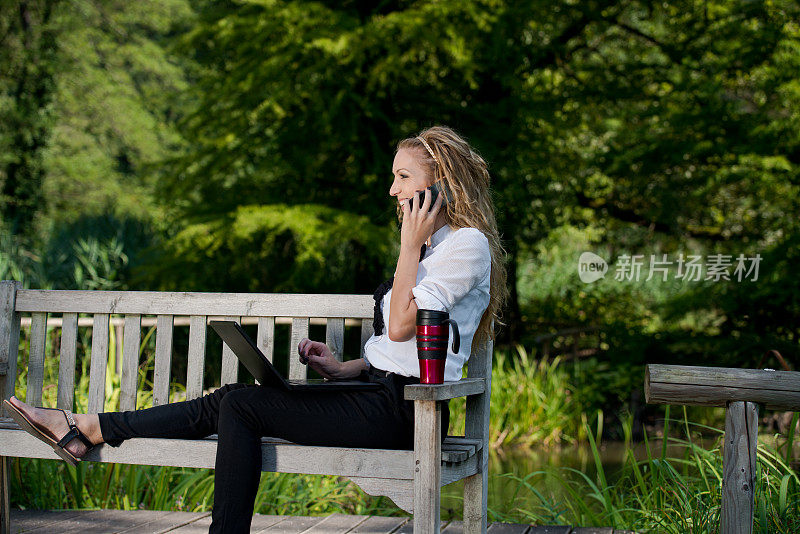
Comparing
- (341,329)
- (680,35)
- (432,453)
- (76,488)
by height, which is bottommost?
(76,488)

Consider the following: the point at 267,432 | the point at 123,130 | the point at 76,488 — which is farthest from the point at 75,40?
the point at 267,432

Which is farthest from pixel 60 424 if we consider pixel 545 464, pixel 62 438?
pixel 545 464

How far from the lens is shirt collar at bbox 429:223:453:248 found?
260cm

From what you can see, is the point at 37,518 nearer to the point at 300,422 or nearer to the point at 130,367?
the point at 130,367

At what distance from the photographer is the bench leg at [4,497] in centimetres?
305

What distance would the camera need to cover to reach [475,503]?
2734 millimetres

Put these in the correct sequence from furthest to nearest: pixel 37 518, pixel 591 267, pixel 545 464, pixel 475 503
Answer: pixel 591 267 → pixel 545 464 → pixel 37 518 → pixel 475 503

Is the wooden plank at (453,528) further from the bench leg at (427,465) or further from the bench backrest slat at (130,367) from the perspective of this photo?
the bench backrest slat at (130,367)

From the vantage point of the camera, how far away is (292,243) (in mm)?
7848

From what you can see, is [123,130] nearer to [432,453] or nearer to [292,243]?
[292,243]

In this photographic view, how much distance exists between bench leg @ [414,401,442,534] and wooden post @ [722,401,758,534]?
875 mm

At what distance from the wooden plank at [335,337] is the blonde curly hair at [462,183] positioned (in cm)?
60

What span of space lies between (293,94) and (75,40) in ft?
33.3

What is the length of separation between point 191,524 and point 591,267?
6.64 m
